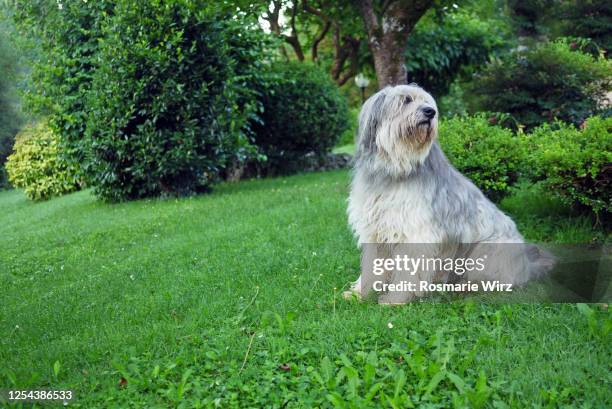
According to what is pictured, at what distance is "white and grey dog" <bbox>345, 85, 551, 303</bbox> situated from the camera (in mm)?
4117

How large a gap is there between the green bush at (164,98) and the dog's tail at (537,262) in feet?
22.1

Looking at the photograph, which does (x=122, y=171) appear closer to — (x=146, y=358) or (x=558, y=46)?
(x=146, y=358)

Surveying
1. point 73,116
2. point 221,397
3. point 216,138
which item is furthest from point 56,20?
point 221,397

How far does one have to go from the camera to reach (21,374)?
3635mm

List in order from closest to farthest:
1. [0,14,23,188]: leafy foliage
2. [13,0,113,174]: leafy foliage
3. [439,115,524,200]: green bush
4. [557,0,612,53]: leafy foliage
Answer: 1. [439,115,524,200]: green bush
2. [13,0,113,174]: leafy foliage
3. [557,0,612,53]: leafy foliage
4. [0,14,23,188]: leafy foliage

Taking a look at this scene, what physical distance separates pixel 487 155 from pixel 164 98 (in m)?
5.90

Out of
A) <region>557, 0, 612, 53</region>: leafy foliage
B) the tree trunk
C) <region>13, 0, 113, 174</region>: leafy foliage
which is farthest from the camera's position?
<region>557, 0, 612, 53</region>: leafy foliage

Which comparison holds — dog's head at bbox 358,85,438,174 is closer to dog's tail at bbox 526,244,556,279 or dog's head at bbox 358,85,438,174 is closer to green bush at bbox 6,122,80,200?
dog's tail at bbox 526,244,556,279

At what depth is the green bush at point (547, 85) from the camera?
9.04m

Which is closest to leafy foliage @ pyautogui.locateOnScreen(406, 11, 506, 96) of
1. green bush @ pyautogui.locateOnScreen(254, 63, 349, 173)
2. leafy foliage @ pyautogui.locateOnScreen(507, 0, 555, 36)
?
leafy foliage @ pyautogui.locateOnScreen(507, 0, 555, 36)

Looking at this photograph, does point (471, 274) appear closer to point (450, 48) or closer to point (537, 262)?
point (537, 262)

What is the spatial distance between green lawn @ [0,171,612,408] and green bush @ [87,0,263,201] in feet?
11.7

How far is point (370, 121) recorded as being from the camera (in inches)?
169

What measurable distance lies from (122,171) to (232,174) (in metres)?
3.32
